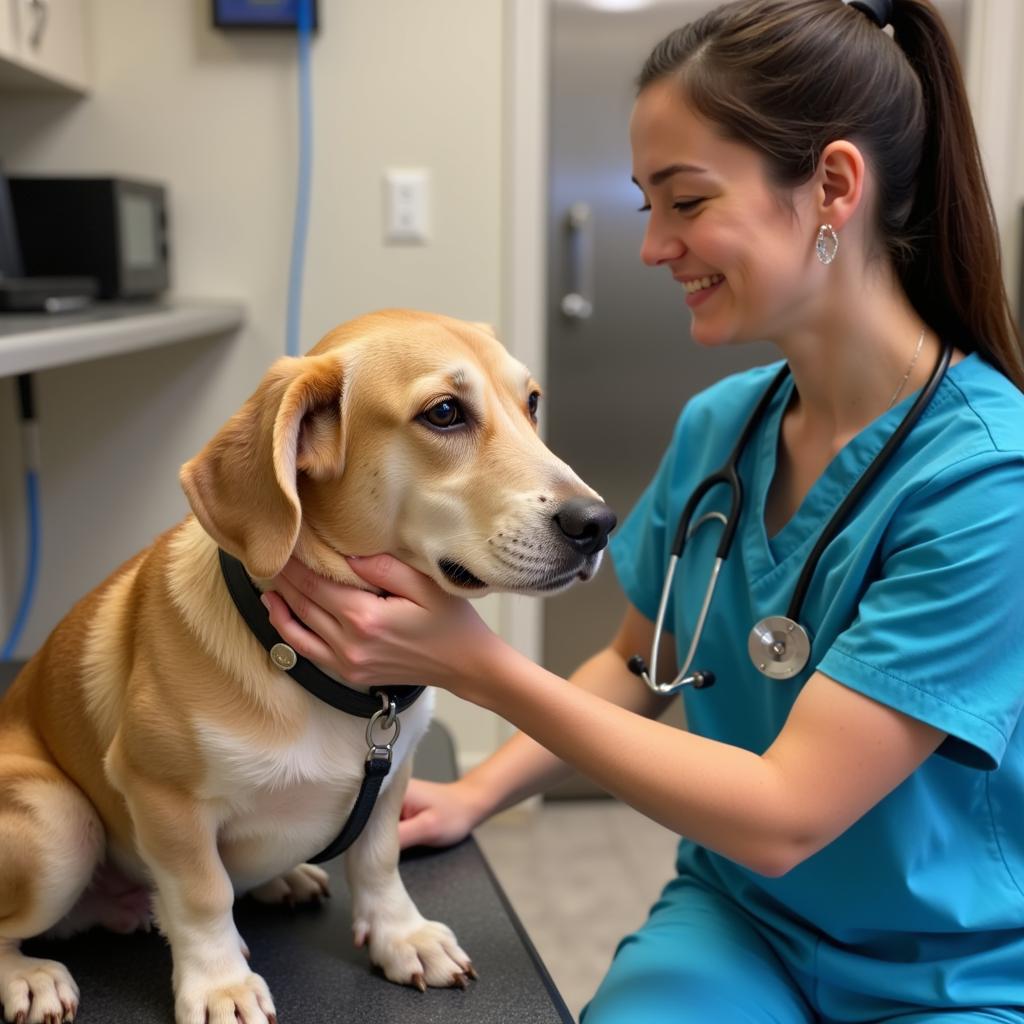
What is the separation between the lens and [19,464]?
7.84 ft

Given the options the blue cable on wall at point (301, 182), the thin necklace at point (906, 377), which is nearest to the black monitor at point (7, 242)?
the blue cable on wall at point (301, 182)

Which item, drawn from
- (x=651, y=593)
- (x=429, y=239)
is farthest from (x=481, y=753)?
(x=651, y=593)

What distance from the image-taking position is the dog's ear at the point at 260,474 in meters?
0.83

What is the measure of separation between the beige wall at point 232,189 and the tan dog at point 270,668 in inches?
57.1

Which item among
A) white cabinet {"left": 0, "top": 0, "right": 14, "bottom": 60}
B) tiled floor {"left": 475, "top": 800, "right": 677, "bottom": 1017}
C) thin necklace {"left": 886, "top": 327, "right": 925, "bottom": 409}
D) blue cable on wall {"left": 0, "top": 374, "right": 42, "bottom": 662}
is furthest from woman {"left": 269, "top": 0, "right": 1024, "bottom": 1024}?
blue cable on wall {"left": 0, "top": 374, "right": 42, "bottom": 662}

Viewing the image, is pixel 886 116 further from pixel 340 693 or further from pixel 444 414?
pixel 340 693

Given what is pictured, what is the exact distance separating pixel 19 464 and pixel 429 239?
102 centimetres

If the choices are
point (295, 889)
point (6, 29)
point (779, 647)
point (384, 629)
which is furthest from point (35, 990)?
point (6, 29)

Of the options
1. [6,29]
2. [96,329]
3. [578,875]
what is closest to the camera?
[96,329]

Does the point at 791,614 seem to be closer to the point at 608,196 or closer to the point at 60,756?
the point at 60,756

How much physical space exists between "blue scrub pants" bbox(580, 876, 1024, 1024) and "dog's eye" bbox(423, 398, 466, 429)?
1.85ft

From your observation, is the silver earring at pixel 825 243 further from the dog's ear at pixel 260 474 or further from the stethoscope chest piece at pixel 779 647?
the dog's ear at pixel 260 474

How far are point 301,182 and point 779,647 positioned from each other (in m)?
1.68

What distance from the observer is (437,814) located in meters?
1.18
